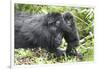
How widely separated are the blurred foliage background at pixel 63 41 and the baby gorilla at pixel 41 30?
0.20ft

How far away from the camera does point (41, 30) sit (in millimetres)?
2209

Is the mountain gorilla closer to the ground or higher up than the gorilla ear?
closer to the ground

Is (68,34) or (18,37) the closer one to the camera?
(18,37)

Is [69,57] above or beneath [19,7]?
beneath

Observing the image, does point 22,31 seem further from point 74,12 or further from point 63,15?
point 74,12

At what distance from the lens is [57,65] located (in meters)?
2.27

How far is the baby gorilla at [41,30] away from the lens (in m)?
2.14

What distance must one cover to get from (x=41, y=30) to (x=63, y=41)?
312 millimetres

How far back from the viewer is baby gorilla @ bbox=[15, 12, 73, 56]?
214 cm

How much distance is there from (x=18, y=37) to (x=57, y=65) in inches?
23.2

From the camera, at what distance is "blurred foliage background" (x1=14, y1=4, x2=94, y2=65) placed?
2.16m
